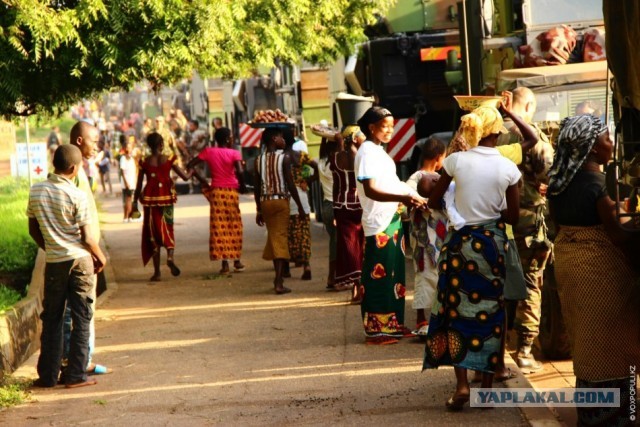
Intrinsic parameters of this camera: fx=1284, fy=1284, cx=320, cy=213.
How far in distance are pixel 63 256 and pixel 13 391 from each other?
1010 millimetres

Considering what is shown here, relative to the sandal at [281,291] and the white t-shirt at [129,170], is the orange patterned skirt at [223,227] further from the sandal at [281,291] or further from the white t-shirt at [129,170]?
the white t-shirt at [129,170]

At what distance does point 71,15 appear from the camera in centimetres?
1066

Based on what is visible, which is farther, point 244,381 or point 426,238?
point 426,238

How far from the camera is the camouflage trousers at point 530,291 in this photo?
905 cm

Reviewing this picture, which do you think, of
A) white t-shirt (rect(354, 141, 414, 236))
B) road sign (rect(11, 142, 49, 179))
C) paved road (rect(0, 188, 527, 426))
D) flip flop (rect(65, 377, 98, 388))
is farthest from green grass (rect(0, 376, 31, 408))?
road sign (rect(11, 142, 49, 179))

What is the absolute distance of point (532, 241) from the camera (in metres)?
9.05

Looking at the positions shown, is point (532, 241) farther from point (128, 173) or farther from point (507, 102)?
point (128, 173)

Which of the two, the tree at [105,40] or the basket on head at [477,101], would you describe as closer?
the basket on head at [477,101]

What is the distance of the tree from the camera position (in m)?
10.6

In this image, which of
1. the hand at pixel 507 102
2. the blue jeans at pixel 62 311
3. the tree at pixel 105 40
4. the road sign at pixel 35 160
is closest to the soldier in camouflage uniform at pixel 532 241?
the hand at pixel 507 102

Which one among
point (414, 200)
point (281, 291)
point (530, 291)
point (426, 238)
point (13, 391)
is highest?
point (414, 200)

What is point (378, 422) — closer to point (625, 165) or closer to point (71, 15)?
point (625, 165)

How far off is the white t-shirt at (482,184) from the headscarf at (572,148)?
0.44m

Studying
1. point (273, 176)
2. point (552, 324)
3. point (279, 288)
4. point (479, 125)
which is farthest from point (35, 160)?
point (479, 125)
